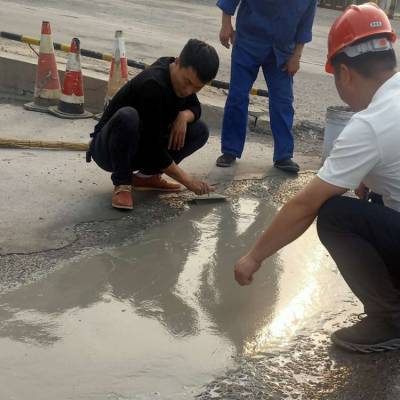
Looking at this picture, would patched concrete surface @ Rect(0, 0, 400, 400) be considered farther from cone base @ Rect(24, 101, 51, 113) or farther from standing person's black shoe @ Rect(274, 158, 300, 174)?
cone base @ Rect(24, 101, 51, 113)

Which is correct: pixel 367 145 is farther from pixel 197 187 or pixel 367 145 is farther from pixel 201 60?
pixel 197 187

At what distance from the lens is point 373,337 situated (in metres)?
2.73

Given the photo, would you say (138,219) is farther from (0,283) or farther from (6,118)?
(6,118)

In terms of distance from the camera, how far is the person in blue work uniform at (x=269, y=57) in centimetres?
474

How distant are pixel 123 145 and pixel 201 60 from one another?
663mm

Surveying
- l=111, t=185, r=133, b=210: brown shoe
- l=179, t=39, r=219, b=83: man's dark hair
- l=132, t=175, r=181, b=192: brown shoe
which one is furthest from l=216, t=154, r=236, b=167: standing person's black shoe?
l=179, t=39, r=219, b=83: man's dark hair

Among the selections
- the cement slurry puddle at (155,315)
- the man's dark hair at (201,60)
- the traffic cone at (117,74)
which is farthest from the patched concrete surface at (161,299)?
the traffic cone at (117,74)

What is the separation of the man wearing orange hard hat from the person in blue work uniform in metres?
2.13

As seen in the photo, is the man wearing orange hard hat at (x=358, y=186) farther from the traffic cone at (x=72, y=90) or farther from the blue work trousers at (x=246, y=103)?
the traffic cone at (x=72, y=90)

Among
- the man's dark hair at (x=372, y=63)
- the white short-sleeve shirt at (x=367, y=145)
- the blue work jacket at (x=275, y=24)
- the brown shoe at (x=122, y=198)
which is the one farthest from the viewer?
the blue work jacket at (x=275, y=24)

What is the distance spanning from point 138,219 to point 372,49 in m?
1.82

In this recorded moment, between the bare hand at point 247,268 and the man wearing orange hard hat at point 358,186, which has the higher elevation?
the man wearing orange hard hat at point 358,186

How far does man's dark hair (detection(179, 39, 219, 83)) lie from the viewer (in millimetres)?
3689

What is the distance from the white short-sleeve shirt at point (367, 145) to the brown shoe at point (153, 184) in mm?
2019
